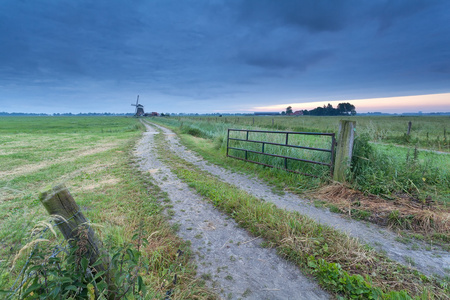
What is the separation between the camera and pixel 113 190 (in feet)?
17.0

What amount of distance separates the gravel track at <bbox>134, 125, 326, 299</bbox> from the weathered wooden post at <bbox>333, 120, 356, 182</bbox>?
10.2 feet

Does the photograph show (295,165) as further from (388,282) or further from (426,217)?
(388,282)

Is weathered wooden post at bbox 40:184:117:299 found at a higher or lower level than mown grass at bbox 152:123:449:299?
higher

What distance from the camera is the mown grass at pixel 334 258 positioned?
6.93 feet

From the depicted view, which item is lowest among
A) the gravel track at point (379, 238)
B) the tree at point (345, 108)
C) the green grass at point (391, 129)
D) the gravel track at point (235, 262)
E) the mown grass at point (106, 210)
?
the gravel track at point (235, 262)

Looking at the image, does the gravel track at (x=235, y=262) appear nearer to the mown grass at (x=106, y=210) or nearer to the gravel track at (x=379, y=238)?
the mown grass at (x=106, y=210)

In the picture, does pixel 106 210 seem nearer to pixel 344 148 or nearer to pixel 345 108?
pixel 344 148

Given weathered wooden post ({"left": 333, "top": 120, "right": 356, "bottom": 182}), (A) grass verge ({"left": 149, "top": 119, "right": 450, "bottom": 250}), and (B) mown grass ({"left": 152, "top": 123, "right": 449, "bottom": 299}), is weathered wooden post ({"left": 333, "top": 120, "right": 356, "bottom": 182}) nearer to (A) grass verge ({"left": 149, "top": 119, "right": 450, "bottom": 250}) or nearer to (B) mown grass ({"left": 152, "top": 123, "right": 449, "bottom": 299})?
(A) grass verge ({"left": 149, "top": 119, "right": 450, "bottom": 250})

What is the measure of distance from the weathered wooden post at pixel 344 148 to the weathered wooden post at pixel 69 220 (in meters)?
5.11

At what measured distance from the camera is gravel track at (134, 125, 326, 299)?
7.18 ft

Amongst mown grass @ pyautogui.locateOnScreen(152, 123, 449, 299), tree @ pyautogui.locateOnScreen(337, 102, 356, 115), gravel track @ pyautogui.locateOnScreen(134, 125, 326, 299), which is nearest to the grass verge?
mown grass @ pyautogui.locateOnScreen(152, 123, 449, 299)

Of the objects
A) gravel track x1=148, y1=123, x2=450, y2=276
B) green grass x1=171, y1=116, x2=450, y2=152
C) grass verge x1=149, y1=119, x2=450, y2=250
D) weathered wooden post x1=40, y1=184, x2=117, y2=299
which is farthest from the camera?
green grass x1=171, y1=116, x2=450, y2=152

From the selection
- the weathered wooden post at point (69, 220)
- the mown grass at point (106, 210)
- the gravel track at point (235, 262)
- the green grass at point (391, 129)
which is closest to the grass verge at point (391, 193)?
the green grass at point (391, 129)

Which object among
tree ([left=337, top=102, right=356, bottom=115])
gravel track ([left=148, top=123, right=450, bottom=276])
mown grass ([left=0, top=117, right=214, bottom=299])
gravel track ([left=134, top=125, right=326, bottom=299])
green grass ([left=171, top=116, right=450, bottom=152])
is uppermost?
tree ([left=337, top=102, right=356, bottom=115])
